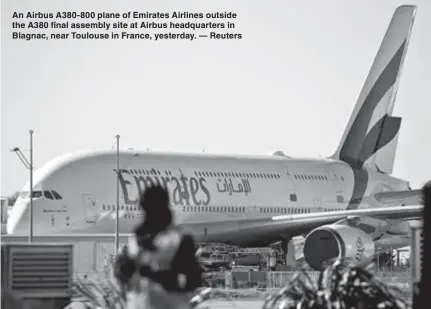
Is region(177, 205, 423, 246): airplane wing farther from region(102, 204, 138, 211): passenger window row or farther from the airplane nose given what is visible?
the airplane nose

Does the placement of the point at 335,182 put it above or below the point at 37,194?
above

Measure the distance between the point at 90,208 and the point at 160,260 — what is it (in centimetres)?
2757

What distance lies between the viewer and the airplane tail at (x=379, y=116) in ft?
144

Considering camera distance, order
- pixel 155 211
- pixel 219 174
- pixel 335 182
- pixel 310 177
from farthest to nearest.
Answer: pixel 335 182, pixel 310 177, pixel 219 174, pixel 155 211

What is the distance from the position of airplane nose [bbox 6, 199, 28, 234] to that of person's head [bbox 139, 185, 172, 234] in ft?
89.2

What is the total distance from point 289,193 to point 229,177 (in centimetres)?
252

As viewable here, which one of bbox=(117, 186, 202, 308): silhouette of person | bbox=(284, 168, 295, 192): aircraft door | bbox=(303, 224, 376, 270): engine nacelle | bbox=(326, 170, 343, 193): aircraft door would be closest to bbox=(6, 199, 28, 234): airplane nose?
bbox=(303, 224, 376, 270): engine nacelle

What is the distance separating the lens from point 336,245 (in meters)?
33.8

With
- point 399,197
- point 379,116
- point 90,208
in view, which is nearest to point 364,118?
point 379,116

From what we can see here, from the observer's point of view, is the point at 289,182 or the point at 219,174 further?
the point at 289,182

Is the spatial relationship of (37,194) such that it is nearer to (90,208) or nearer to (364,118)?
(90,208)

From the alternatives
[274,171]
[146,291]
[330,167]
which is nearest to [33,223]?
[274,171]

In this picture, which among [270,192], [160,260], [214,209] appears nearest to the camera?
[160,260]

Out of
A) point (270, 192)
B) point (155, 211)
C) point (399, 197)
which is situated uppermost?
point (155, 211)
